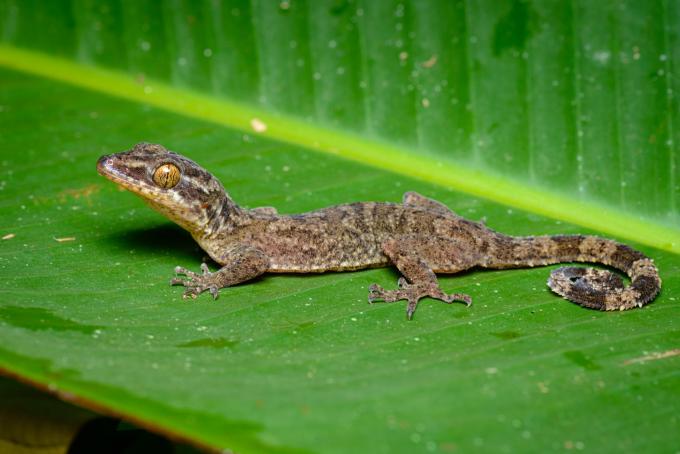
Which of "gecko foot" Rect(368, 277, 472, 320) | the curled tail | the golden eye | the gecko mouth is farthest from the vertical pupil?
the curled tail

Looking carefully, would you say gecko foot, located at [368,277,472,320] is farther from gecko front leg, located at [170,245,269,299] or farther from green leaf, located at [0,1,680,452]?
gecko front leg, located at [170,245,269,299]

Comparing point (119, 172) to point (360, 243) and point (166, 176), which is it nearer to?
point (166, 176)

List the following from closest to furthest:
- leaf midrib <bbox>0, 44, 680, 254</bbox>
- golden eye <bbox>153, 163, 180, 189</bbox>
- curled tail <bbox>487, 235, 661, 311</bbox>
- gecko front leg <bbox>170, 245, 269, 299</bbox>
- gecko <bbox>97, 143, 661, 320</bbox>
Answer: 1. curled tail <bbox>487, 235, 661, 311</bbox>
2. gecko front leg <bbox>170, 245, 269, 299</bbox>
3. gecko <bbox>97, 143, 661, 320</bbox>
4. golden eye <bbox>153, 163, 180, 189</bbox>
5. leaf midrib <bbox>0, 44, 680, 254</bbox>

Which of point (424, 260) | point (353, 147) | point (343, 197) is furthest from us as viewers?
point (353, 147)

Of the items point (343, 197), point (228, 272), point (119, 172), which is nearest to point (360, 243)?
point (343, 197)

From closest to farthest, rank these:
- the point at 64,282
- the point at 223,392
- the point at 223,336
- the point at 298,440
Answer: the point at 298,440
the point at 223,392
the point at 223,336
the point at 64,282

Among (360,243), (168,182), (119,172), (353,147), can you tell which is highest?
(119,172)

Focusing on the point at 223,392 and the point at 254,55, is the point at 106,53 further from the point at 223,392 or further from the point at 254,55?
the point at 223,392

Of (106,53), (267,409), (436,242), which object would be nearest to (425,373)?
(267,409)
